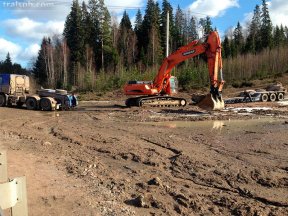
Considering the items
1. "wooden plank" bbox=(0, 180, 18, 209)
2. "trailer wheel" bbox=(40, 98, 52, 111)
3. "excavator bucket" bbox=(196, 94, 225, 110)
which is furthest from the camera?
"trailer wheel" bbox=(40, 98, 52, 111)

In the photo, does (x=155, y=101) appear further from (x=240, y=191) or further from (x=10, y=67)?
(x=10, y=67)

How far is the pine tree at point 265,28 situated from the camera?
6554 centimetres

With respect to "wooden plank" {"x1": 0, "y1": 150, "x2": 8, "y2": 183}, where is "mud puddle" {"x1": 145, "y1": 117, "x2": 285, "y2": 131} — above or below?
below

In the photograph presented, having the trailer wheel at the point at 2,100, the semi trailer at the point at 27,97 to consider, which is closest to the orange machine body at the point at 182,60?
the semi trailer at the point at 27,97

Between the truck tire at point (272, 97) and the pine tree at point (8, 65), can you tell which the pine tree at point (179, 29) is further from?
the truck tire at point (272, 97)

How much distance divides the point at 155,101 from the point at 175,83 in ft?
7.68

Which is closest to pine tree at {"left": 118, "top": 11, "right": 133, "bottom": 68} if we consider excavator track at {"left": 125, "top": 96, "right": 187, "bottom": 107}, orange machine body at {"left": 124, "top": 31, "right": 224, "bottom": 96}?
excavator track at {"left": 125, "top": 96, "right": 187, "bottom": 107}

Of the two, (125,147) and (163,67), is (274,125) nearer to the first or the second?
(125,147)

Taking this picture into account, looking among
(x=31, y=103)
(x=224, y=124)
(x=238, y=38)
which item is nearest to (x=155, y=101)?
(x=31, y=103)

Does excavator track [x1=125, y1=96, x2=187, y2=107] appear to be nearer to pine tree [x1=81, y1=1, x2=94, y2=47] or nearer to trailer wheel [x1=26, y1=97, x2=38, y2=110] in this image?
trailer wheel [x1=26, y1=97, x2=38, y2=110]

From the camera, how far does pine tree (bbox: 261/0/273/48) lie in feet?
215

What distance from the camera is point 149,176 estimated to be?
25.2 ft

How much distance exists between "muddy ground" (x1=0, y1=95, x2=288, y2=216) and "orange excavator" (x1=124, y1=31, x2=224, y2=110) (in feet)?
16.0

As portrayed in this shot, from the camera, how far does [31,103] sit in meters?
23.3
